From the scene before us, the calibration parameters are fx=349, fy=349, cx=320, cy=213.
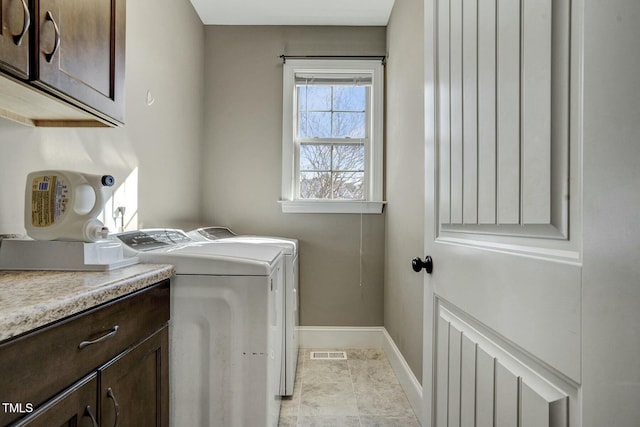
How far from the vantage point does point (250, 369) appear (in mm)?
1321

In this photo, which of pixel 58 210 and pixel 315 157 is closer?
pixel 58 210

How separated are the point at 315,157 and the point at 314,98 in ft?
1.66

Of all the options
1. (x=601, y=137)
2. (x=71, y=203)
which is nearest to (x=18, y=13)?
(x=71, y=203)

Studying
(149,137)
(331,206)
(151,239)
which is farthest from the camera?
(331,206)

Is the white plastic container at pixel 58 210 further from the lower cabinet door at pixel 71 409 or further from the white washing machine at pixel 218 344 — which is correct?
the lower cabinet door at pixel 71 409

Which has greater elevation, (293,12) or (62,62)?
(293,12)

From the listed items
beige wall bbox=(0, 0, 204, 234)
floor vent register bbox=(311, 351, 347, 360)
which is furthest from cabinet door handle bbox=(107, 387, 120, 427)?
floor vent register bbox=(311, 351, 347, 360)

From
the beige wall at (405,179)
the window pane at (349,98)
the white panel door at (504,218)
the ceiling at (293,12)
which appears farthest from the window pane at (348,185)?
the white panel door at (504,218)

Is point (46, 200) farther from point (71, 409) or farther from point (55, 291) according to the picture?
point (71, 409)

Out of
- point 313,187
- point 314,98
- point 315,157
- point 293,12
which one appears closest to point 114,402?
point 313,187

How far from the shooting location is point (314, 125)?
9.80 ft

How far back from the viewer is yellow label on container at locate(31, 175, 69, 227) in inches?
43.5

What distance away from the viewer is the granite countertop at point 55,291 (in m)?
0.62

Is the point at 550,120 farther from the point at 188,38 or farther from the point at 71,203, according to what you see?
the point at 188,38
